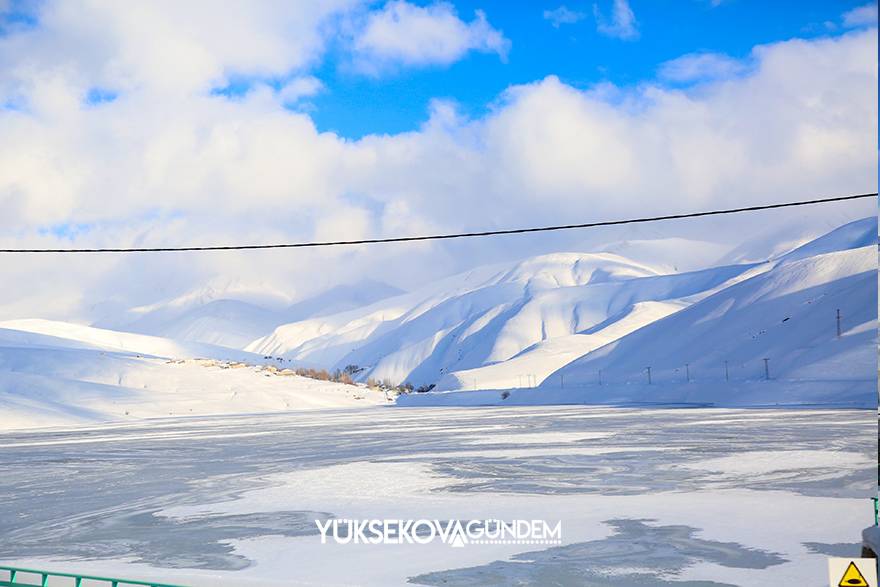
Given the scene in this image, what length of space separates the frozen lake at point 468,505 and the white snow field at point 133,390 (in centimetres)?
3669

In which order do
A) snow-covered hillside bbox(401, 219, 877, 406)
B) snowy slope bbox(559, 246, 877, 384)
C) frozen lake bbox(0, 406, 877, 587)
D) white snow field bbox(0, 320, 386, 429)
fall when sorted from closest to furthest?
frozen lake bbox(0, 406, 877, 587) → snow-covered hillside bbox(401, 219, 877, 406) → snowy slope bbox(559, 246, 877, 384) → white snow field bbox(0, 320, 386, 429)

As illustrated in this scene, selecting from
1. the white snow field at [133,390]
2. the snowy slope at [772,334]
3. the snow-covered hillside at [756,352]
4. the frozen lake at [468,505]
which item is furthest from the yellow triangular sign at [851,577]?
the white snow field at [133,390]

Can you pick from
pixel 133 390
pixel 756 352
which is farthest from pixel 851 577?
pixel 133 390

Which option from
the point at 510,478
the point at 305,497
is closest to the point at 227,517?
the point at 305,497

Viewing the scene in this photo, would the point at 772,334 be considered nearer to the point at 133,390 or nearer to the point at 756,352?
the point at 756,352

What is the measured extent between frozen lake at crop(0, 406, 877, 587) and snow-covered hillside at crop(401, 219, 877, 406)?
25267mm

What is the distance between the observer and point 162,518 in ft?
50.1

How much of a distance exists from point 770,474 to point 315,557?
970cm

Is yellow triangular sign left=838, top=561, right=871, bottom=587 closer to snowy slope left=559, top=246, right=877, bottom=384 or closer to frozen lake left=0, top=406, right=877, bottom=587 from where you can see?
frozen lake left=0, top=406, right=877, bottom=587

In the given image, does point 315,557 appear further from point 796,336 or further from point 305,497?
point 796,336

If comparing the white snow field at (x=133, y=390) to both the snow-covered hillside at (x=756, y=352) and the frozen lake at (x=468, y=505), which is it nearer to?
the snow-covered hillside at (x=756, y=352)

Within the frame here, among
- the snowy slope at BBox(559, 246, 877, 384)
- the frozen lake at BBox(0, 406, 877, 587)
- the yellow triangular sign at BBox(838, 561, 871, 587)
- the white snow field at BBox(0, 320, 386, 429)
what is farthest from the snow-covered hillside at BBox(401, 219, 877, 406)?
the yellow triangular sign at BBox(838, 561, 871, 587)

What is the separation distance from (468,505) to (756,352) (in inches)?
2443

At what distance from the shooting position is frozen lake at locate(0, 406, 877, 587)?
1108 cm
